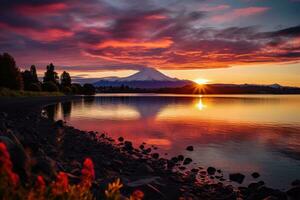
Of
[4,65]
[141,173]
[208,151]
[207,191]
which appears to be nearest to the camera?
[207,191]

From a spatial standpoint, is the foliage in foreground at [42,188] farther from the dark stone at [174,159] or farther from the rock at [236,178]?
the dark stone at [174,159]

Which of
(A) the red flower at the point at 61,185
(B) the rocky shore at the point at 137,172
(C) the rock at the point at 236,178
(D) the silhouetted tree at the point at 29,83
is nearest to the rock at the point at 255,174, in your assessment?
(B) the rocky shore at the point at 137,172

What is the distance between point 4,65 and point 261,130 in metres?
74.5

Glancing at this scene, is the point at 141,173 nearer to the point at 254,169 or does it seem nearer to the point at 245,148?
the point at 254,169

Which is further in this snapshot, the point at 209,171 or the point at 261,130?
the point at 261,130

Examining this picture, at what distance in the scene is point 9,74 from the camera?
282 feet

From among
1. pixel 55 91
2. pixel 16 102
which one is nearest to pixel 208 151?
pixel 16 102

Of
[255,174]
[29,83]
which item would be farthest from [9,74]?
[255,174]

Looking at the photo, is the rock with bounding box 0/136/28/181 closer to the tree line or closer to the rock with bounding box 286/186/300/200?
the rock with bounding box 286/186/300/200

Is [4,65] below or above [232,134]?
above

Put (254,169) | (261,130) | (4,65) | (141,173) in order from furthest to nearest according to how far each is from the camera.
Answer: (4,65) < (261,130) < (254,169) < (141,173)

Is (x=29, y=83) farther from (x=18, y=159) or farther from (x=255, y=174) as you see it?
(x=18, y=159)

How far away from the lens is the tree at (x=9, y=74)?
8519 cm

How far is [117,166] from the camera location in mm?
→ 20141
